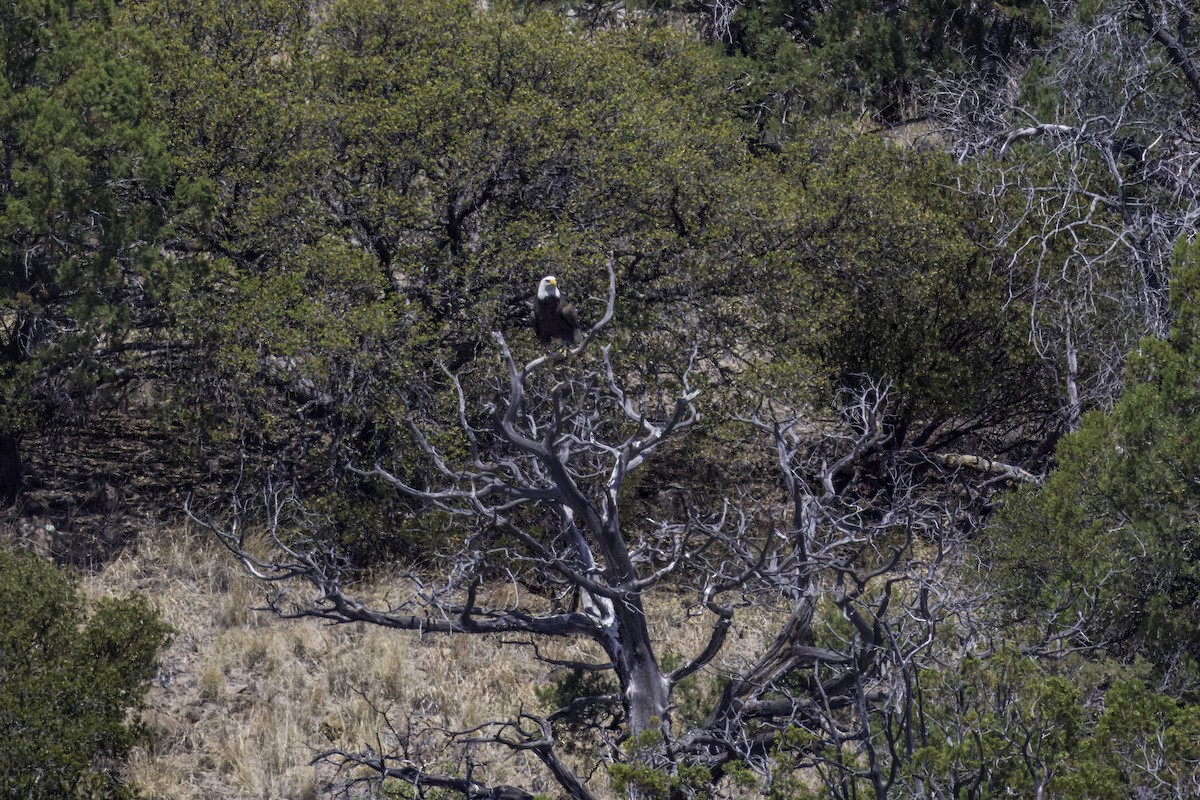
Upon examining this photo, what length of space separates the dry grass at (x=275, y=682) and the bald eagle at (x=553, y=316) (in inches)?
100

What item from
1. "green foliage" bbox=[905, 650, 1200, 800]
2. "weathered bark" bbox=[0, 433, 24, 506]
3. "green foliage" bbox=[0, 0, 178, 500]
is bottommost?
"weathered bark" bbox=[0, 433, 24, 506]

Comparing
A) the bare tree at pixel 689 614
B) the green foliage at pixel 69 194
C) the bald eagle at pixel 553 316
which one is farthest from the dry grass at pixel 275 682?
the bald eagle at pixel 553 316

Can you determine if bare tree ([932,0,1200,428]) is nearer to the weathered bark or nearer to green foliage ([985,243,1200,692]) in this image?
green foliage ([985,243,1200,692])

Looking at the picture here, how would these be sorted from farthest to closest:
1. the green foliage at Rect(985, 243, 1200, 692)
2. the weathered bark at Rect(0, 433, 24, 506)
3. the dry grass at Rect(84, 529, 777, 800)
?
the weathered bark at Rect(0, 433, 24, 506)
the dry grass at Rect(84, 529, 777, 800)
the green foliage at Rect(985, 243, 1200, 692)

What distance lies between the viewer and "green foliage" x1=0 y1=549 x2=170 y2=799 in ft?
25.0

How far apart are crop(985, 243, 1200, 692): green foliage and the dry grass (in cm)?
327

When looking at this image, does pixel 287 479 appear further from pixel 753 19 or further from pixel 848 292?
pixel 753 19

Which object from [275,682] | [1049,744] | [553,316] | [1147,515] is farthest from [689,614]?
[275,682]

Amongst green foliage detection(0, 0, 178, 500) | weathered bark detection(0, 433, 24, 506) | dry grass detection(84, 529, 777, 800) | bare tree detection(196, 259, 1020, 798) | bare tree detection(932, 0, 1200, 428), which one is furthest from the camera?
weathered bark detection(0, 433, 24, 506)

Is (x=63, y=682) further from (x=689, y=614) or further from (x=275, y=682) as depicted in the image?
(x=689, y=614)

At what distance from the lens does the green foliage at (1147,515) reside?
306 inches

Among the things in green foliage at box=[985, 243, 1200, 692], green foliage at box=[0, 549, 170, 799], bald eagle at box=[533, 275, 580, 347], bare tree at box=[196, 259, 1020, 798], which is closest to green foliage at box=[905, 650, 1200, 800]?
bare tree at box=[196, 259, 1020, 798]

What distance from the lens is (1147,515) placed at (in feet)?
26.1

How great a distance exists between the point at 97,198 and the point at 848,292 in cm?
618
